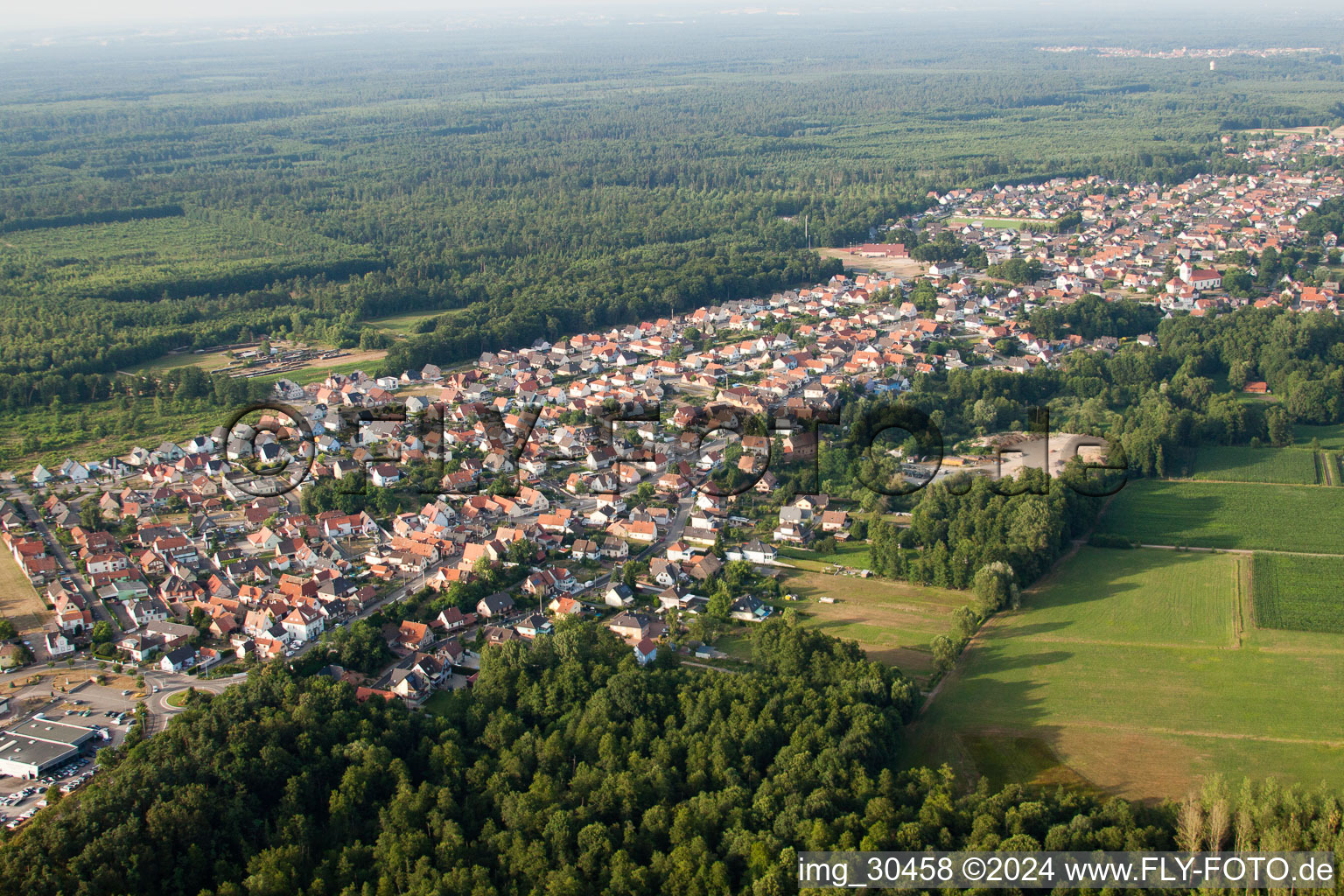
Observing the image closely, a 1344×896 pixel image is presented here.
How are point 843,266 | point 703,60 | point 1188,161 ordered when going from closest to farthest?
1. point 843,266
2. point 1188,161
3. point 703,60

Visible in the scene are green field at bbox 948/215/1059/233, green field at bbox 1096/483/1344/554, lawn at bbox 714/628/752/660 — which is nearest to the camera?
lawn at bbox 714/628/752/660

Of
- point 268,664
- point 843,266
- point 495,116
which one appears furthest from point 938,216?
point 495,116

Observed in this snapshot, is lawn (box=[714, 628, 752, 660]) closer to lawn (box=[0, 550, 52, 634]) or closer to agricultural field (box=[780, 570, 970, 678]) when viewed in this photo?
agricultural field (box=[780, 570, 970, 678])

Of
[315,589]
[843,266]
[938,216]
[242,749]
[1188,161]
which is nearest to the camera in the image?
[242,749]

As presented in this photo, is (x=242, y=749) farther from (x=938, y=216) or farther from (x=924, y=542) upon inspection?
(x=938, y=216)

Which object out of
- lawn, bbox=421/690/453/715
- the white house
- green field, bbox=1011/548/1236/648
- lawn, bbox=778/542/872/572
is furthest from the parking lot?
green field, bbox=1011/548/1236/648

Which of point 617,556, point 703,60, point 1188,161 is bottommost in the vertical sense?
point 617,556

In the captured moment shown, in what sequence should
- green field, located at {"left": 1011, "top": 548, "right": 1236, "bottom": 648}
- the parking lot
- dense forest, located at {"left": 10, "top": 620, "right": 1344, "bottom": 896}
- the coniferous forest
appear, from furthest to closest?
green field, located at {"left": 1011, "top": 548, "right": 1236, "bottom": 648} → the parking lot → the coniferous forest → dense forest, located at {"left": 10, "top": 620, "right": 1344, "bottom": 896}
